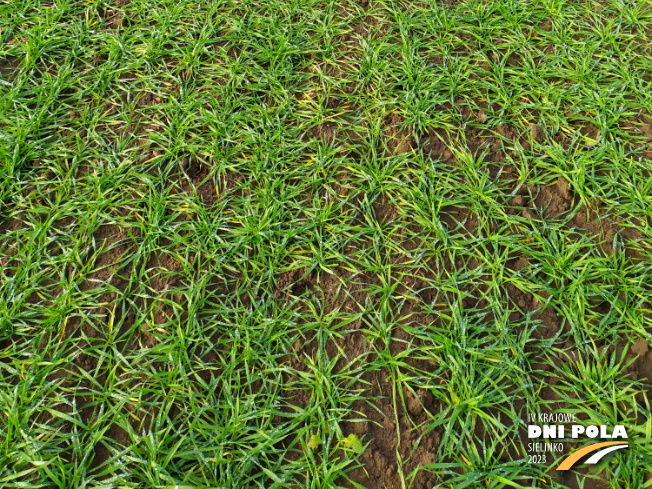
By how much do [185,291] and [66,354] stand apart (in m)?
0.55

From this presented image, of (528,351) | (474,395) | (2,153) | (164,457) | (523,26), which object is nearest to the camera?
(164,457)

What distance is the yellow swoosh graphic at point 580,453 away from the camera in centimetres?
184

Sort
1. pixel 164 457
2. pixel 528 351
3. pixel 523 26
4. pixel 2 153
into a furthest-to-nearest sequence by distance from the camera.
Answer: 1. pixel 523 26
2. pixel 2 153
3. pixel 528 351
4. pixel 164 457

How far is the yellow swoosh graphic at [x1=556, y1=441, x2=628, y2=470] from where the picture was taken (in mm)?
1844

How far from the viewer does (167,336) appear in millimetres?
2121

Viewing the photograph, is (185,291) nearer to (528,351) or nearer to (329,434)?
(329,434)

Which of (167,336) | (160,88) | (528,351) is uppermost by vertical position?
(160,88)

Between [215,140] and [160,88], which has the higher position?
[160,88]

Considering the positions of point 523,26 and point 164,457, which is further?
point 523,26

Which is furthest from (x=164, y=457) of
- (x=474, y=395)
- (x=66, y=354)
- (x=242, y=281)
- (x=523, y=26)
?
(x=523, y=26)

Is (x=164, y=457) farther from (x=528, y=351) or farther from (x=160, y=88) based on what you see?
(x=160, y=88)

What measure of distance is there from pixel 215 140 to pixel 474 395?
6.13ft

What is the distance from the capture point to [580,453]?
1.86 meters

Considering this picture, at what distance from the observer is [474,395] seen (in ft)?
6.44
